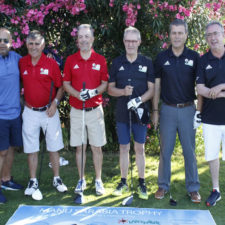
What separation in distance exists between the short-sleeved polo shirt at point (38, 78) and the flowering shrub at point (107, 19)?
0.55m

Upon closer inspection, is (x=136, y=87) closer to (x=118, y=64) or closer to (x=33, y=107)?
(x=118, y=64)

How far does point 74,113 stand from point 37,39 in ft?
3.21

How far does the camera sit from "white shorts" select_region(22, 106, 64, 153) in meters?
3.98

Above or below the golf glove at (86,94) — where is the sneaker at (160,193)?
below

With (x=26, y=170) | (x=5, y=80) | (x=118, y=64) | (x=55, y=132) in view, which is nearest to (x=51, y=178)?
(x=26, y=170)

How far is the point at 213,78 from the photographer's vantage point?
11.7 feet

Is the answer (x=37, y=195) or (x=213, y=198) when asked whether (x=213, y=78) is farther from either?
(x=37, y=195)

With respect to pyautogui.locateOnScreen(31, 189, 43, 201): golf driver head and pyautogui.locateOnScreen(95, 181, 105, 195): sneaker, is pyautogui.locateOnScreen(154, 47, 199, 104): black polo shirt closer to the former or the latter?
pyautogui.locateOnScreen(95, 181, 105, 195): sneaker

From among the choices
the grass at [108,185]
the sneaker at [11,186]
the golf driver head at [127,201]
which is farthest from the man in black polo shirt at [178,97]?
the sneaker at [11,186]

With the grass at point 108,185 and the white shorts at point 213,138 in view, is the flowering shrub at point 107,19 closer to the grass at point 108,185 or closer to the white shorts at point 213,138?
the grass at point 108,185

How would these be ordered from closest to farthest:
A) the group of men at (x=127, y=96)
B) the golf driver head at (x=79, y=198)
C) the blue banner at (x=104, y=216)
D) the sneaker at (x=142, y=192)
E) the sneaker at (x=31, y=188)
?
the blue banner at (x=104, y=216) → the group of men at (x=127, y=96) → the golf driver head at (x=79, y=198) → the sneaker at (x=142, y=192) → the sneaker at (x=31, y=188)

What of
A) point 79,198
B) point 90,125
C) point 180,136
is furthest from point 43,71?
point 180,136

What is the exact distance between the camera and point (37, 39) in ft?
12.5

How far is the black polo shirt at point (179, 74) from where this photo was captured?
144 inches
